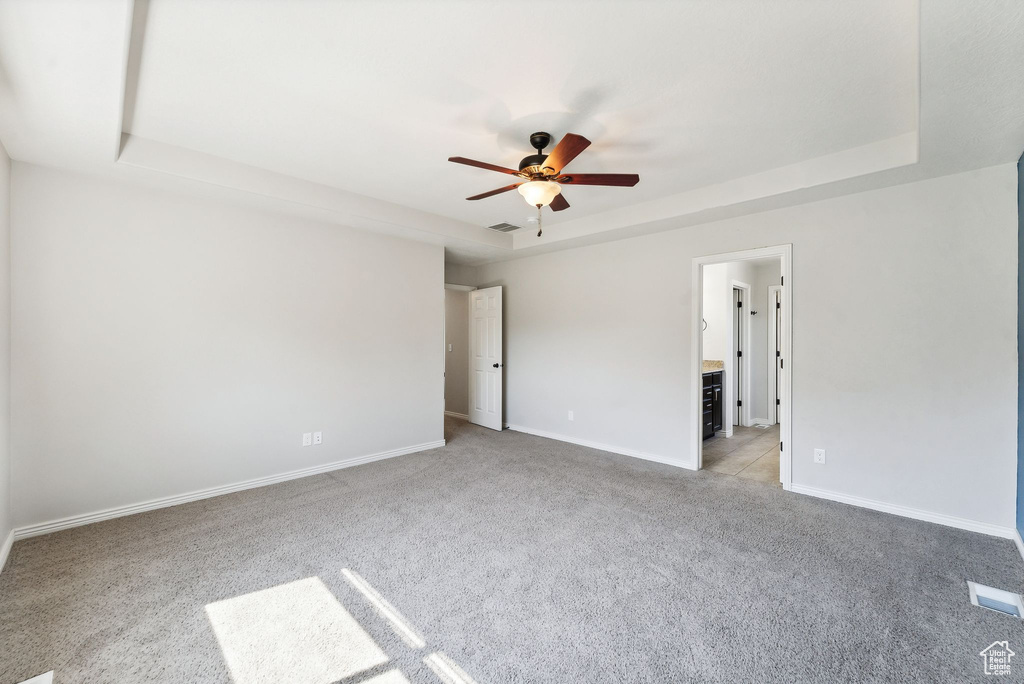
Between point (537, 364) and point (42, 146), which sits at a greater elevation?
point (42, 146)

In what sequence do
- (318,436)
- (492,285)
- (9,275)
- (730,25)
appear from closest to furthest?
(730,25)
(9,275)
(318,436)
(492,285)

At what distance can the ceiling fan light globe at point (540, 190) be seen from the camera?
2576mm

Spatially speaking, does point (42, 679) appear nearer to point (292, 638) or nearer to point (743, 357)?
point (292, 638)

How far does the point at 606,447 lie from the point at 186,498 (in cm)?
398

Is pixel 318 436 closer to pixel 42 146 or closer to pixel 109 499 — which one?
pixel 109 499

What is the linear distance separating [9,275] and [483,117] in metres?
3.16

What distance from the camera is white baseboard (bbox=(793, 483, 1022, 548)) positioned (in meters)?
2.74

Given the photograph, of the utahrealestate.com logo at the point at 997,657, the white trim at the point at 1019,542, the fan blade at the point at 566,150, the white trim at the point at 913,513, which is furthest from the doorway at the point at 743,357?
the fan blade at the point at 566,150

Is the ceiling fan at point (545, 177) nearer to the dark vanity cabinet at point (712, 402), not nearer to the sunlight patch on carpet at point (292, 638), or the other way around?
the sunlight patch on carpet at point (292, 638)

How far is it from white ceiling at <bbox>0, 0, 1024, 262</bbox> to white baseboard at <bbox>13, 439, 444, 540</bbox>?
2.37m

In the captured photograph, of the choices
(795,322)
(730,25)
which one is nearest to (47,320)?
(730,25)

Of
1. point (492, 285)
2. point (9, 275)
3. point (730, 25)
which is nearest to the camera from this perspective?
point (730, 25)

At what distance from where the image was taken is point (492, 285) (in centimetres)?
629

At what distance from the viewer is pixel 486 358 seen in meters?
6.12
